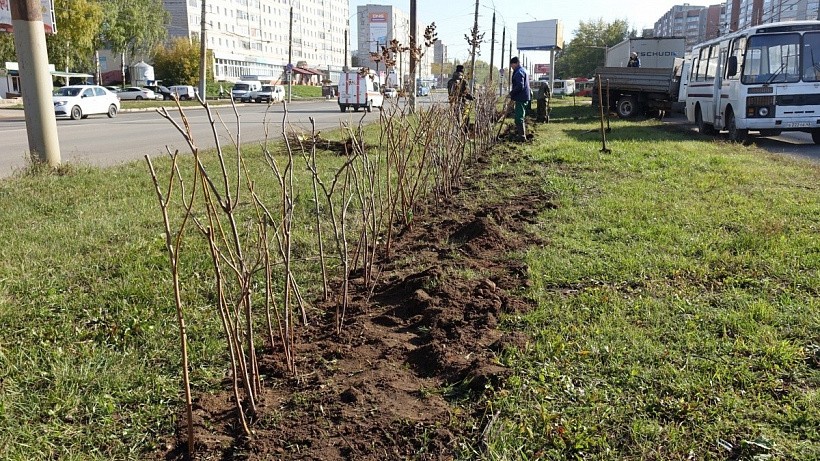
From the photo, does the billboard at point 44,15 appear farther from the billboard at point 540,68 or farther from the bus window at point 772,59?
the billboard at point 540,68

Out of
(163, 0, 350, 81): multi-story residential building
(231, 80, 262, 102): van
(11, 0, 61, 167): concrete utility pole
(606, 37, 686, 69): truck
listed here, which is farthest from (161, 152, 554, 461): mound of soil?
(163, 0, 350, 81): multi-story residential building

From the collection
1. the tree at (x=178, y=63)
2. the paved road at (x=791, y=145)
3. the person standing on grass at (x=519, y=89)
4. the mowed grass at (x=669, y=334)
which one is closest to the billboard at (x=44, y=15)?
the mowed grass at (x=669, y=334)

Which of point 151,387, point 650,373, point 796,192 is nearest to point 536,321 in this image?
point 650,373

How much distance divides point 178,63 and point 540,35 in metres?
41.7

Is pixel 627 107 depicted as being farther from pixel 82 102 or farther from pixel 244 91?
pixel 244 91

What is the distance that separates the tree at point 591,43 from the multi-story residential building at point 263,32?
31.1 m

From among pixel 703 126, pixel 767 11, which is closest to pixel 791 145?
pixel 703 126

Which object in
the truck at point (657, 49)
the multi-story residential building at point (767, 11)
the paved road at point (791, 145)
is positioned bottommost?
the paved road at point (791, 145)

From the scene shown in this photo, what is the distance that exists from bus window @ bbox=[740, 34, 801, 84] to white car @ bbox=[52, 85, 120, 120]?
849 inches

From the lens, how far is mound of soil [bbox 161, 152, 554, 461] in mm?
2318

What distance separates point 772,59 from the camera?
484 inches

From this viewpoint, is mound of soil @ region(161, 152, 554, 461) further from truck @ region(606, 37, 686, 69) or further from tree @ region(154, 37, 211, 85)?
tree @ region(154, 37, 211, 85)

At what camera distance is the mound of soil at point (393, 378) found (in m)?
2.32

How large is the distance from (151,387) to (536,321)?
195cm
